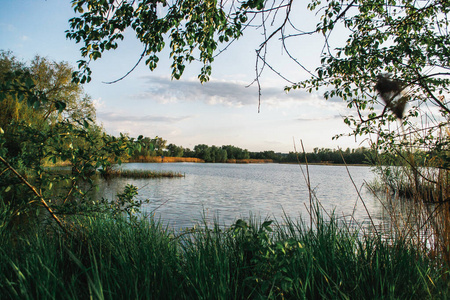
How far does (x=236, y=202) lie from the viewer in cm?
1566

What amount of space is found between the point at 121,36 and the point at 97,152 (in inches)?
56.1

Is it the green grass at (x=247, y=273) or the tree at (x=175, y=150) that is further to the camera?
the tree at (x=175, y=150)

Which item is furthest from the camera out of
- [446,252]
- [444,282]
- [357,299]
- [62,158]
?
[62,158]

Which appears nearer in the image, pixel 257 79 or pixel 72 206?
pixel 257 79

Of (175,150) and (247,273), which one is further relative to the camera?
(175,150)

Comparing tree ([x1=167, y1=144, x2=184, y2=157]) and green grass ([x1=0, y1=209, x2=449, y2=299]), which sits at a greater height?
tree ([x1=167, y1=144, x2=184, y2=157])

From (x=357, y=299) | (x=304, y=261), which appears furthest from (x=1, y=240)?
(x=357, y=299)

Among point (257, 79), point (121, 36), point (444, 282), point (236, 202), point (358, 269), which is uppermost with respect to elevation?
point (121, 36)

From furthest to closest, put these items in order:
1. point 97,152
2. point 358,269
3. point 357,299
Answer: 1. point 97,152
2. point 358,269
3. point 357,299

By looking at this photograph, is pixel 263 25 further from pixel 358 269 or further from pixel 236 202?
pixel 236 202

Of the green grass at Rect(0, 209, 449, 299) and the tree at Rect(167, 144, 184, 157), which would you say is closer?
the green grass at Rect(0, 209, 449, 299)

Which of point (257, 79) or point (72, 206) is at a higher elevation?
point (257, 79)

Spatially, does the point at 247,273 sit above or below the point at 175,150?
below

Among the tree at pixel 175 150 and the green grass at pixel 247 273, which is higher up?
the tree at pixel 175 150
